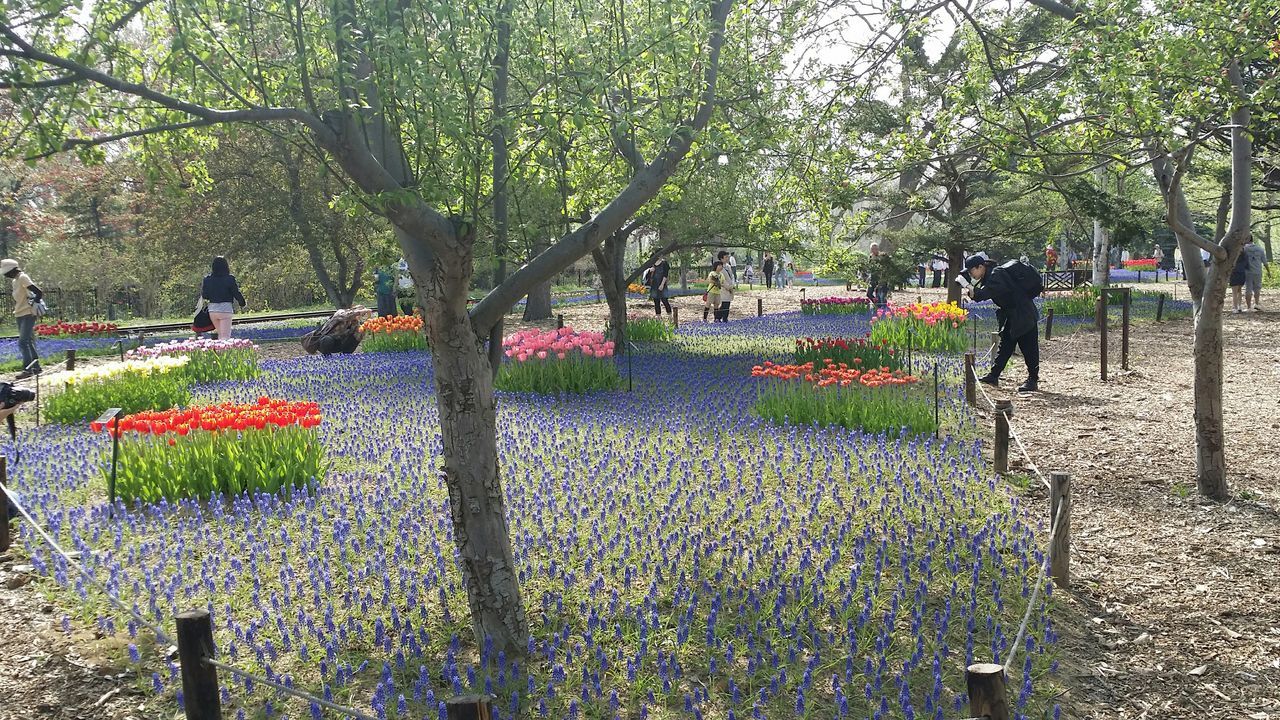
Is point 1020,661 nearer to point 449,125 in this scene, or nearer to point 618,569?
point 618,569

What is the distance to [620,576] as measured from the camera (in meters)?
4.84

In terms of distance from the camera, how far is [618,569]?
4.92 meters

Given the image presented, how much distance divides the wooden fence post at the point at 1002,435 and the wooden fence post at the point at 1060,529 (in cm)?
181

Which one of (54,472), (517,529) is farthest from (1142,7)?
(54,472)

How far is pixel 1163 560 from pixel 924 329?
925cm

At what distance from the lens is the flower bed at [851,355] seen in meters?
10.9

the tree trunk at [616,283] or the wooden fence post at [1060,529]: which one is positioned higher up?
the tree trunk at [616,283]

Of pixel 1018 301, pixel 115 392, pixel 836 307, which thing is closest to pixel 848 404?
pixel 1018 301

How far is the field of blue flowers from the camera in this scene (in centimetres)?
372

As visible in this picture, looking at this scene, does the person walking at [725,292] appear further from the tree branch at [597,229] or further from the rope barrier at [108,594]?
the rope barrier at [108,594]

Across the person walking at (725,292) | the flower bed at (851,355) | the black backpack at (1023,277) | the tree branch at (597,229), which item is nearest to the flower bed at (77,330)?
the person walking at (725,292)

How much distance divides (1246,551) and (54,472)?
8.74 m

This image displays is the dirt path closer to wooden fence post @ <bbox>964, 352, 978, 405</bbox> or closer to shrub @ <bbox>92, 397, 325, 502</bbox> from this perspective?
wooden fence post @ <bbox>964, 352, 978, 405</bbox>

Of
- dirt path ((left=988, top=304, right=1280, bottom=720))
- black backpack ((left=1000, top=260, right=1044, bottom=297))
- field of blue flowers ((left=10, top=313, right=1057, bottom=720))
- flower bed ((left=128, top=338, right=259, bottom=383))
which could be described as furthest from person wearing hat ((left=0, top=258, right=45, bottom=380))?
dirt path ((left=988, top=304, right=1280, bottom=720))
